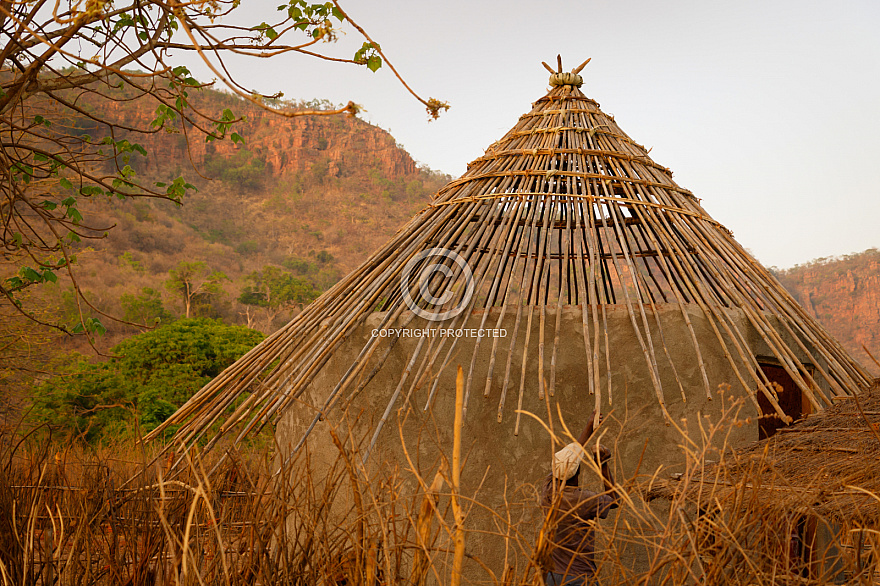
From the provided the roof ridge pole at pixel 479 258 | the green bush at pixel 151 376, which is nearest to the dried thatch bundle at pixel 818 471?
the roof ridge pole at pixel 479 258

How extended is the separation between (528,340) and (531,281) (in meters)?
1.11

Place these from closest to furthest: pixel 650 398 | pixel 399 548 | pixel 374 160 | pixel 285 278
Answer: pixel 399 548 → pixel 650 398 → pixel 285 278 → pixel 374 160

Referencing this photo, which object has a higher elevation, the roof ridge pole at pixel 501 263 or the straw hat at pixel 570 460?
the roof ridge pole at pixel 501 263

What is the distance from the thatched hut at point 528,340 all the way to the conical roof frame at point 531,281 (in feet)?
0.05

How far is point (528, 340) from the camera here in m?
3.49

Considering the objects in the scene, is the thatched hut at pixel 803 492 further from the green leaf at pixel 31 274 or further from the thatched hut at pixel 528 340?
the green leaf at pixel 31 274

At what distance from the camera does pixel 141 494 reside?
214 centimetres

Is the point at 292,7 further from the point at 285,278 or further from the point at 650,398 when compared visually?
the point at 285,278

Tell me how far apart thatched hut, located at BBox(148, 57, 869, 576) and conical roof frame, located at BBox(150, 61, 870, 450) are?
0.01 m

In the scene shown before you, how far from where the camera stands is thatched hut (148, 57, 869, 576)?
3.52m

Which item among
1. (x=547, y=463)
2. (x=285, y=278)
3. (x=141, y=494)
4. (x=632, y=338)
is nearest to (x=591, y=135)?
(x=632, y=338)

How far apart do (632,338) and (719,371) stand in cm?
56

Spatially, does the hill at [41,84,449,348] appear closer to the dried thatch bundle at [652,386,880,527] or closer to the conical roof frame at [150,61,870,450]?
the conical roof frame at [150,61,870,450]

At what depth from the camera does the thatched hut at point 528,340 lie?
11.5 feet
